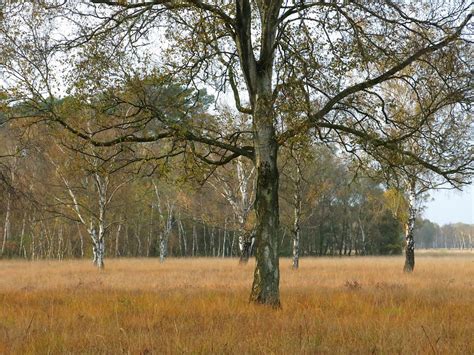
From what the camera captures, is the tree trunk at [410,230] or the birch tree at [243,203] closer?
the tree trunk at [410,230]

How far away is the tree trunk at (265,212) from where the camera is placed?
934 cm

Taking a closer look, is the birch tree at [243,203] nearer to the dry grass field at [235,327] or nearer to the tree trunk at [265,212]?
the dry grass field at [235,327]

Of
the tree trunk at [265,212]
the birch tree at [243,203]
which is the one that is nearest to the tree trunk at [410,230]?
the birch tree at [243,203]

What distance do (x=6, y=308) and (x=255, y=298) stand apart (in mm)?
4922

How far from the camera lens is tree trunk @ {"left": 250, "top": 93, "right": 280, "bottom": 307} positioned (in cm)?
934

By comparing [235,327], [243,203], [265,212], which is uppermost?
[243,203]

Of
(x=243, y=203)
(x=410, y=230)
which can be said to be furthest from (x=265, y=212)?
(x=243, y=203)

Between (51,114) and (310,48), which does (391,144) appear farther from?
(51,114)

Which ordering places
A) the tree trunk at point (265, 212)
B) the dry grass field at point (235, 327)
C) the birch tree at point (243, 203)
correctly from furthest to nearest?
1. the birch tree at point (243, 203)
2. the tree trunk at point (265, 212)
3. the dry grass field at point (235, 327)

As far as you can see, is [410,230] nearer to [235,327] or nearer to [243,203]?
[243,203]

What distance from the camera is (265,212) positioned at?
31.2 ft

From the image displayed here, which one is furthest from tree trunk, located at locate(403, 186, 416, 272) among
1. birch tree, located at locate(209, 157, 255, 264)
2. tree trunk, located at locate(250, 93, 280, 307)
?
Result: tree trunk, located at locate(250, 93, 280, 307)

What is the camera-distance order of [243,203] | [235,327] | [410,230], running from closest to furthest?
[235,327], [410,230], [243,203]

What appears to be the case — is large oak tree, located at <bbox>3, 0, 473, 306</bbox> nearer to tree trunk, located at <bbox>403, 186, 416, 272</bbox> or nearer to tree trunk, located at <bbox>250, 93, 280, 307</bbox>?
tree trunk, located at <bbox>250, 93, 280, 307</bbox>
